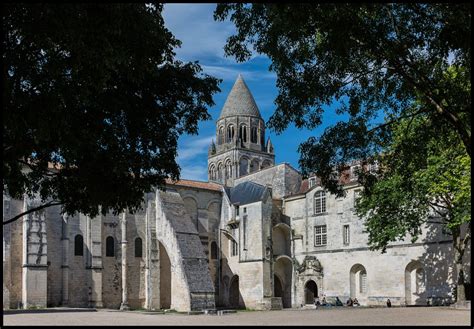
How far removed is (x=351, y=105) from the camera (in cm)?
1703

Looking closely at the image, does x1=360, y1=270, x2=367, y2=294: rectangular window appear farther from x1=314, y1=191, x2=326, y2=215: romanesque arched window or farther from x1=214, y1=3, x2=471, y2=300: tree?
x1=214, y1=3, x2=471, y2=300: tree

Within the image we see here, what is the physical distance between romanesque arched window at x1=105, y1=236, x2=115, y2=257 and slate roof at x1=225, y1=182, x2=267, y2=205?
10.7 meters

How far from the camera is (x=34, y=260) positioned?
131 ft

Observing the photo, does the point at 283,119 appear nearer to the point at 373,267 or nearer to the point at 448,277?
the point at 448,277

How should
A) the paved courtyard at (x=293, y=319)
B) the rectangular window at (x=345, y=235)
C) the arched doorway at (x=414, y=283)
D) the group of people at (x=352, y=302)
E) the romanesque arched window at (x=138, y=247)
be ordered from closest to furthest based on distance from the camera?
the paved courtyard at (x=293, y=319) < the arched doorway at (x=414, y=283) < the group of people at (x=352, y=302) < the rectangular window at (x=345, y=235) < the romanesque arched window at (x=138, y=247)

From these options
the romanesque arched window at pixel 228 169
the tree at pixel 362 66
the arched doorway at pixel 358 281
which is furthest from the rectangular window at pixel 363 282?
the romanesque arched window at pixel 228 169

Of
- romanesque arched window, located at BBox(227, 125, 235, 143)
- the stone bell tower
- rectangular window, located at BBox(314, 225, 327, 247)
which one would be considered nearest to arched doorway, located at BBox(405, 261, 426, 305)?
rectangular window, located at BBox(314, 225, 327, 247)

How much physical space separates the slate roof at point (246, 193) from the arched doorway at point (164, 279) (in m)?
7.76

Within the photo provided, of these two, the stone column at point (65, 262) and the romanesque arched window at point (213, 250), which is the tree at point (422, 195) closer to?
the romanesque arched window at point (213, 250)

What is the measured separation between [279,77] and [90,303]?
31.2m

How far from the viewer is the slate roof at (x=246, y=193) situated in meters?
48.6

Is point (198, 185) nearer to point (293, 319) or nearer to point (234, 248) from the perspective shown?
point (234, 248)

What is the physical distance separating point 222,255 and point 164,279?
5761 millimetres

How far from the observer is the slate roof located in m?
48.6
